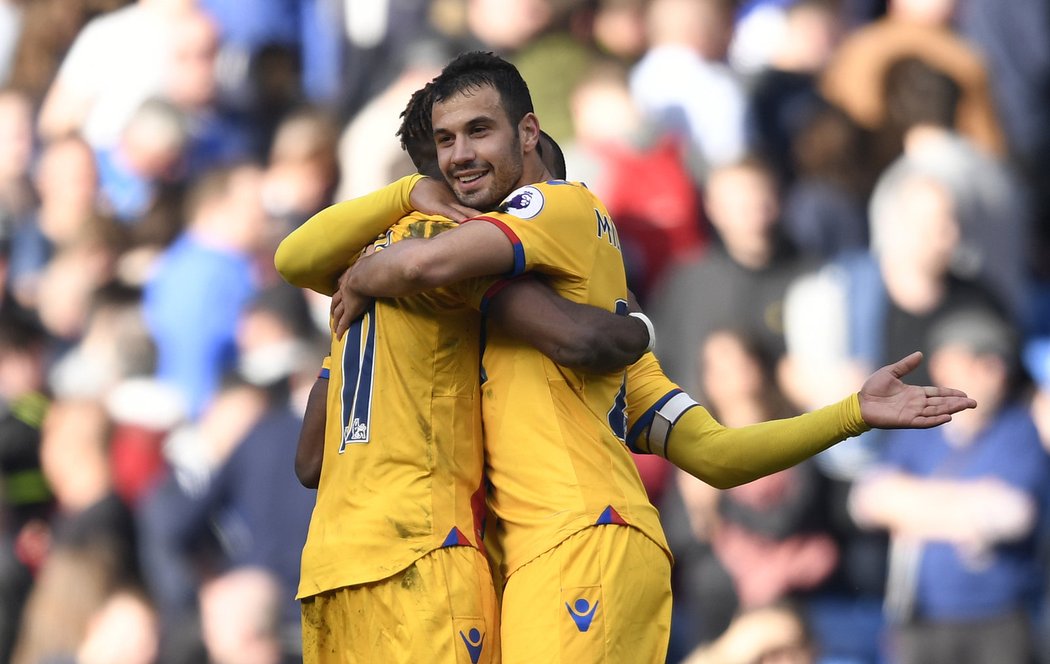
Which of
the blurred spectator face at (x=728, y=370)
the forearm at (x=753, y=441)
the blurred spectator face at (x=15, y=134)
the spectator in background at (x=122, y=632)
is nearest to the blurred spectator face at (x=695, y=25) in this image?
the blurred spectator face at (x=728, y=370)

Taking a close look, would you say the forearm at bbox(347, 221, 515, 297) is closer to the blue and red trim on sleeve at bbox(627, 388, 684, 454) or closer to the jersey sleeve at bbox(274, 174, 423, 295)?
the jersey sleeve at bbox(274, 174, 423, 295)

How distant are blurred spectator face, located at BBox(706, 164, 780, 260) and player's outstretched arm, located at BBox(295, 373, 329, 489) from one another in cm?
399

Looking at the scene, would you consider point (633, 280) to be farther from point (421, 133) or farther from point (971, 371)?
point (421, 133)

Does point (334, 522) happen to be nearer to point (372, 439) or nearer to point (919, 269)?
point (372, 439)

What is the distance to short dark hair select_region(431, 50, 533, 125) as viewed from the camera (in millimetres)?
3757

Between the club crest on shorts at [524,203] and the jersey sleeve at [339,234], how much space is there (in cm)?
27

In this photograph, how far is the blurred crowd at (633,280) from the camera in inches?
286

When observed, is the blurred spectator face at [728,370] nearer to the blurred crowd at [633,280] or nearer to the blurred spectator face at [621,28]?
the blurred crowd at [633,280]

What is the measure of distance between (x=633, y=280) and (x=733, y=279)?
19.4 inches

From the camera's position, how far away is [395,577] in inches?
139

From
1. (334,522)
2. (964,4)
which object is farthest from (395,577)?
(964,4)

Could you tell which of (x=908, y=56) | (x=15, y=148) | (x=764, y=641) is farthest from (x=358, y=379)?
(x=15, y=148)

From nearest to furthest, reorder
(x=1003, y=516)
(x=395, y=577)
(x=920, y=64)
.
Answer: (x=395, y=577) < (x=1003, y=516) < (x=920, y=64)

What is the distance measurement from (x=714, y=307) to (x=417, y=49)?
203cm
